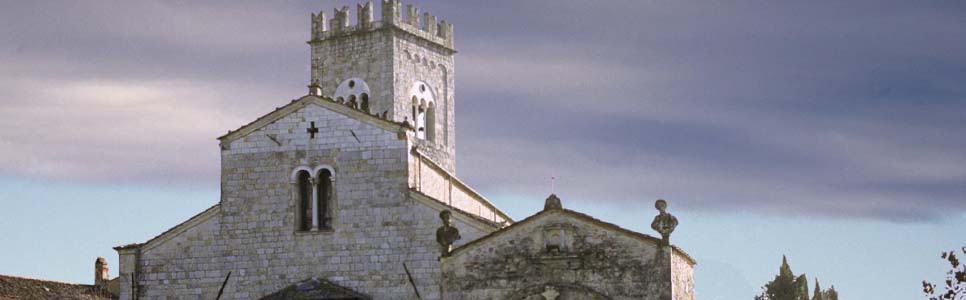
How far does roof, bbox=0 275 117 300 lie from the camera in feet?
130

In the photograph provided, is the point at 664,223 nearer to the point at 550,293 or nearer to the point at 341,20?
the point at 550,293

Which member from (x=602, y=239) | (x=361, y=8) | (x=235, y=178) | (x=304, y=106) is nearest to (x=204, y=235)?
(x=235, y=178)

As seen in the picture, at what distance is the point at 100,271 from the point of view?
44000 millimetres

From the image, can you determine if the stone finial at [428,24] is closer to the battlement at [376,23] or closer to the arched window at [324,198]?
the battlement at [376,23]

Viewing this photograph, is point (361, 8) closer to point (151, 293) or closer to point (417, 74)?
point (417, 74)

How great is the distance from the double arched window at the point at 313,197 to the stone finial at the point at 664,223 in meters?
8.71

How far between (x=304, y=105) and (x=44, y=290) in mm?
8477

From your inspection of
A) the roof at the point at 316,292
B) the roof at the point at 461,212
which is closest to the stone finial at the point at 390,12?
the roof at the point at 461,212

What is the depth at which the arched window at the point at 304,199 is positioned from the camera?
Answer: 39375 mm

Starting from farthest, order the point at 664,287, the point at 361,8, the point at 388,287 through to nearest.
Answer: the point at 361,8, the point at 388,287, the point at 664,287

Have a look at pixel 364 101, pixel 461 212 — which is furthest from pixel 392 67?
pixel 461 212

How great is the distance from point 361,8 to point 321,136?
16522 mm

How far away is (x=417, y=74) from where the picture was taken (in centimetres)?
5591

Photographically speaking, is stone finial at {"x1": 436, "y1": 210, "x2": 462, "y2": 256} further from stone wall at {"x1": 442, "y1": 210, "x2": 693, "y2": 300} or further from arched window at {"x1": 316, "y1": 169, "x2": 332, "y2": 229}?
arched window at {"x1": 316, "y1": 169, "x2": 332, "y2": 229}
